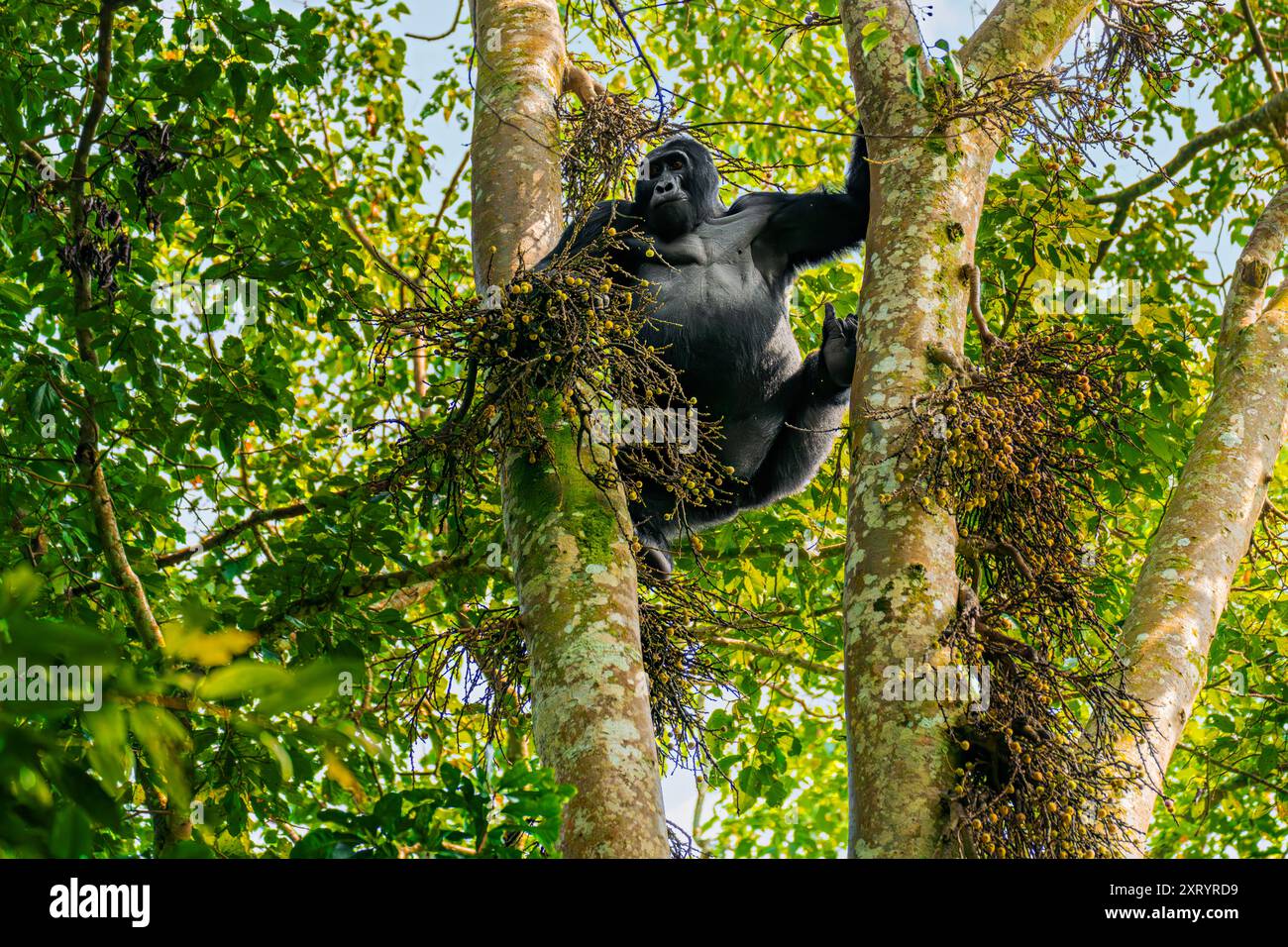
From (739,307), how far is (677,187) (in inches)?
18.9

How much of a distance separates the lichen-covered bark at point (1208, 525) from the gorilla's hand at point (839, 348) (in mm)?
1104

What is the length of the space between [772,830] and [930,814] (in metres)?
7.16

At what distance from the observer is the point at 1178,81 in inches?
156

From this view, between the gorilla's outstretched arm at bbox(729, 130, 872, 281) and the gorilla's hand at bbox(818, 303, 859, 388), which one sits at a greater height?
the gorilla's outstretched arm at bbox(729, 130, 872, 281)

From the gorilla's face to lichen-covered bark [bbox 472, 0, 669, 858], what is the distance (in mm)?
490

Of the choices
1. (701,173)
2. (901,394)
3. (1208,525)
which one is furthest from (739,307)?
(1208,525)

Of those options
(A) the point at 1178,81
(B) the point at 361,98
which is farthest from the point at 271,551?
(A) the point at 1178,81

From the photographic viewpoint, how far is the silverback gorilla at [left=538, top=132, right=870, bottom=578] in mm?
4164

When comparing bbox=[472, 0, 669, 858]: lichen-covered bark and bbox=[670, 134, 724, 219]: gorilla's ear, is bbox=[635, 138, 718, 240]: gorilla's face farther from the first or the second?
bbox=[472, 0, 669, 858]: lichen-covered bark

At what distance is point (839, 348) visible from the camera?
164 inches

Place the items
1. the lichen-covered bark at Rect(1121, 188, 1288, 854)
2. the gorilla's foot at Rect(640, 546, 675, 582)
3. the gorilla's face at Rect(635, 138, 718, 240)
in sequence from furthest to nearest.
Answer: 1. the gorilla's face at Rect(635, 138, 718, 240)
2. the gorilla's foot at Rect(640, 546, 675, 582)
3. the lichen-covered bark at Rect(1121, 188, 1288, 854)

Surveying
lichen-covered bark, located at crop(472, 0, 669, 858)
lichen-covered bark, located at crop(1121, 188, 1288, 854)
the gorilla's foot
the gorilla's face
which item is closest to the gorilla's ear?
the gorilla's face

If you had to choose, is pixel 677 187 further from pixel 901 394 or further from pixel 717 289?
pixel 901 394
